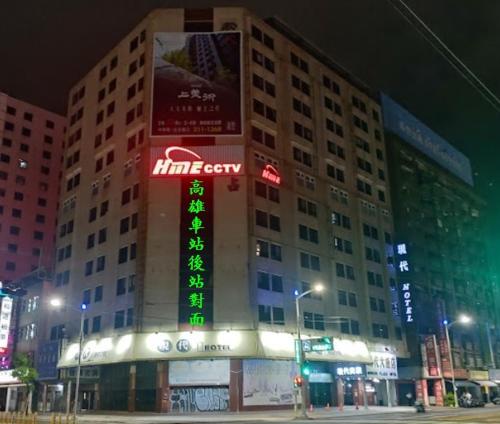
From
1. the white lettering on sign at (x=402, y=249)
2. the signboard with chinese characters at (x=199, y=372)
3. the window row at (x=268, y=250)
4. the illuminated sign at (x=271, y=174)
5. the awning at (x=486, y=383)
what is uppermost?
the illuminated sign at (x=271, y=174)

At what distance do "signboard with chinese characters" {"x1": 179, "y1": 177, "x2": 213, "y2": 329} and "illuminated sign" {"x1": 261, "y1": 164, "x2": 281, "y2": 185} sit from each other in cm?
641

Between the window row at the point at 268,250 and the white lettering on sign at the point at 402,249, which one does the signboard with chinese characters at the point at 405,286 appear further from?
the window row at the point at 268,250

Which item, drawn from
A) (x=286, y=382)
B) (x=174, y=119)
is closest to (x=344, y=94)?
(x=174, y=119)

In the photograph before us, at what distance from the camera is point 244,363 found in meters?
51.9

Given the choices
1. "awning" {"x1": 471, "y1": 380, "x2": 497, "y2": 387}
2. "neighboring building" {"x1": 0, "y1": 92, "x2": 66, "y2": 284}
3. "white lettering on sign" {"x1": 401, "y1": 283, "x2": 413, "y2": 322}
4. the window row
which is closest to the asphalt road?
the window row

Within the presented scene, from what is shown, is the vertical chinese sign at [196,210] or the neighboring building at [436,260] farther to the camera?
the neighboring building at [436,260]

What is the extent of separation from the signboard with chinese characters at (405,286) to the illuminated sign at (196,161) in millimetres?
30738

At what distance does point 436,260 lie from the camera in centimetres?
8662

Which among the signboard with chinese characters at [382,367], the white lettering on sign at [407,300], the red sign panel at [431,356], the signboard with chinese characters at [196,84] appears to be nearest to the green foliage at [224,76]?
the signboard with chinese characters at [196,84]

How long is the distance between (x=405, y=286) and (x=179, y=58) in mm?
42362

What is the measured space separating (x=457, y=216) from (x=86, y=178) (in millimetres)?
66107

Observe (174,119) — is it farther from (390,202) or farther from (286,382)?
(390,202)

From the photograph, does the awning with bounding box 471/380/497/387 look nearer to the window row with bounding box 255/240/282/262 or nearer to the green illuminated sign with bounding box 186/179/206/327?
the window row with bounding box 255/240/282/262

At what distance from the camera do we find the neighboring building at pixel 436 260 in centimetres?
7362
